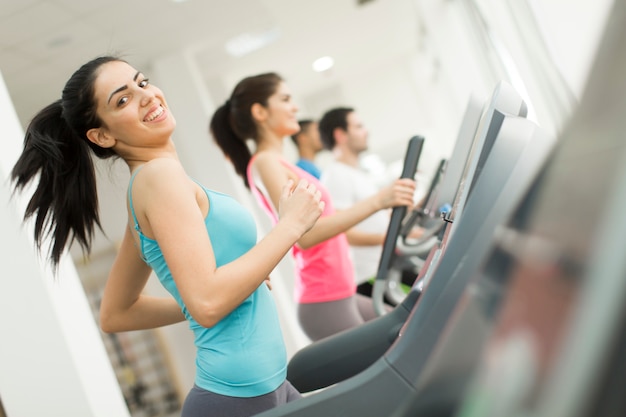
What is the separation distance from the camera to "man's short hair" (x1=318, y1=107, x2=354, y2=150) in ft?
10.7

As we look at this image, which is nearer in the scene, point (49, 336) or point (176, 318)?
point (176, 318)

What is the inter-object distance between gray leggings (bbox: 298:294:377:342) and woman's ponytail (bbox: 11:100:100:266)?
2.95 feet

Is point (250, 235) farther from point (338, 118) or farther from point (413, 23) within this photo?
point (413, 23)

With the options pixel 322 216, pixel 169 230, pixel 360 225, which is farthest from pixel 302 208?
pixel 360 225

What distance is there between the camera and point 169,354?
7.55m

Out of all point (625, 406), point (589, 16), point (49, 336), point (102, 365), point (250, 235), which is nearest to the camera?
point (625, 406)

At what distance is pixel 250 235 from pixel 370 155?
954 cm

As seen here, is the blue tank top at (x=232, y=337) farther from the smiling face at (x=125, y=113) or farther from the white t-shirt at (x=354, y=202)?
the white t-shirt at (x=354, y=202)

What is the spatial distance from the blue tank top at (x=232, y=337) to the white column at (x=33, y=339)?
71 cm

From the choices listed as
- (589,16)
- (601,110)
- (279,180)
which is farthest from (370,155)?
(601,110)

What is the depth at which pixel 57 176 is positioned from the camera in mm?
1235

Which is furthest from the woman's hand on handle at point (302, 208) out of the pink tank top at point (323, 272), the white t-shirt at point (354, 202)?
the white t-shirt at point (354, 202)

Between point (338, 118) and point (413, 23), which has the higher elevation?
point (413, 23)

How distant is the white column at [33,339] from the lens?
1.59 metres
